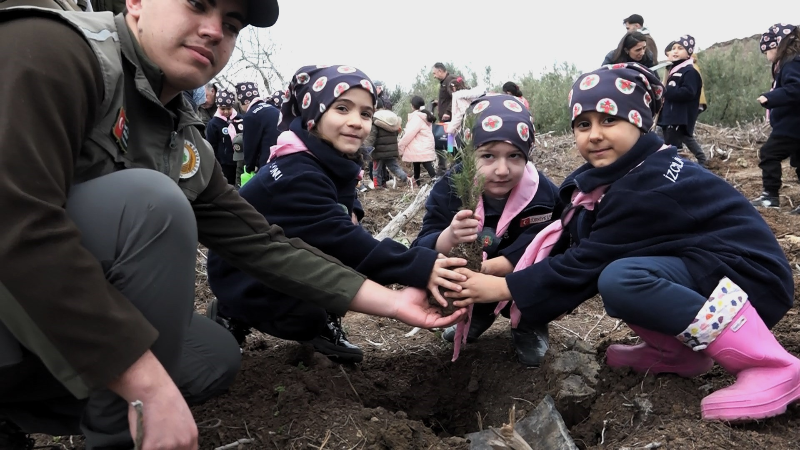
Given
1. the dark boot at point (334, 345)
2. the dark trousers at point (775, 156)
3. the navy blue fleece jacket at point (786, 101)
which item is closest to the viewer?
the dark boot at point (334, 345)

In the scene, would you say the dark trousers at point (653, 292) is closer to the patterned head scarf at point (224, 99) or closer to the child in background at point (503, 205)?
the child in background at point (503, 205)

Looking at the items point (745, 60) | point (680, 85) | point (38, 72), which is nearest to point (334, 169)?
point (38, 72)

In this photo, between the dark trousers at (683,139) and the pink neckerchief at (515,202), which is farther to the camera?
the dark trousers at (683,139)

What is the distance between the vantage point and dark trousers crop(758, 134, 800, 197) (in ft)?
20.6

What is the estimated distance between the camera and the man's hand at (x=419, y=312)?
96.0 inches

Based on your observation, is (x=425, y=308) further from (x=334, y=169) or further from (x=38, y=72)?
(x=38, y=72)

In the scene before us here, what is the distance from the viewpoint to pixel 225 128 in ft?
30.7

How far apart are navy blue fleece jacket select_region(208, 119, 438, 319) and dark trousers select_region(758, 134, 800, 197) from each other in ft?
16.6

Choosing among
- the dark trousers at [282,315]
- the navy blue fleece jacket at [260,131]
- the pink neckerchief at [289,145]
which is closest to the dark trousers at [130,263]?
the dark trousers at [282,315]

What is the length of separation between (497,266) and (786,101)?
4751 millimetres

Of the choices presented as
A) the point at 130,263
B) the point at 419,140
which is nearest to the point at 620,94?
the point at 130,263

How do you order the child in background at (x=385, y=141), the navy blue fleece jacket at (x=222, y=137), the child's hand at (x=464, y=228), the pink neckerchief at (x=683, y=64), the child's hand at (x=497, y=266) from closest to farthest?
the child's hand at (x=464, y=228)
the child's hand at (x=497, y=266)
the pink neckerchief at (x=683, y=64)
the navy blue fleece jacket at (x=222, y=137)
the child in background at (x=385, y=141)

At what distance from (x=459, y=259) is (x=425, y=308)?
0.79 ft

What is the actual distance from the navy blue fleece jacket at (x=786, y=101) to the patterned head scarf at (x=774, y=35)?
0.47 m
